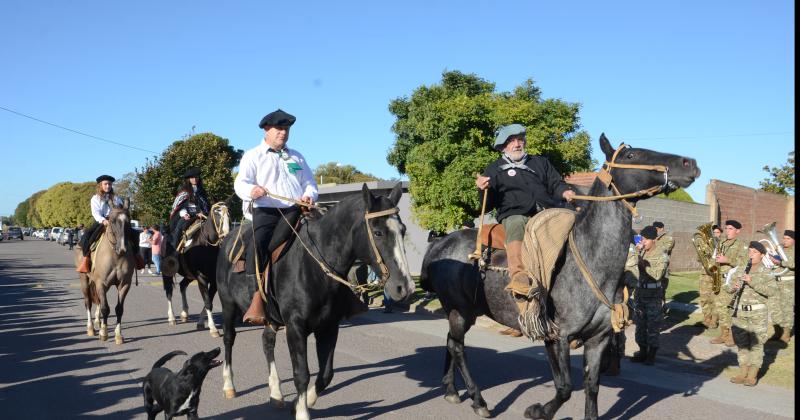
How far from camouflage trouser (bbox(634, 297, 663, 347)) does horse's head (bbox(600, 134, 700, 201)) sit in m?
4.70

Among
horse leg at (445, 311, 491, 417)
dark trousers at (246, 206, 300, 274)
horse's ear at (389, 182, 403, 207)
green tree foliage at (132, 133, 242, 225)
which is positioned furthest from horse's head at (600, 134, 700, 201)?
green tree foliage at (132, 133, 242, 225)

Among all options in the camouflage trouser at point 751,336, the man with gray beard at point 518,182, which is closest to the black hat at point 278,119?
the man with gray beard at point 518,182

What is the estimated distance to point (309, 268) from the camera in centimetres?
585

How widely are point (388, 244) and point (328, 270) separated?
2.69ft

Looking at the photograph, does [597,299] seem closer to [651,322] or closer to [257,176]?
[257,176]

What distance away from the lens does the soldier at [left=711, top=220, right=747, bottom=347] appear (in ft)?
35.5

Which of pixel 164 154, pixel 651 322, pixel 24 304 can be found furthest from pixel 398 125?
pixel 651 322

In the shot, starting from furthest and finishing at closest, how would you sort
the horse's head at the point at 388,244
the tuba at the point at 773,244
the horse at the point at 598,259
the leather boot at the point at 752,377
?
1. the tuba at the point at 773,244
2. the leather boot at the point at 752,377
3. the horse at the point at 598,259
4. the horse's head at the point at 388,244

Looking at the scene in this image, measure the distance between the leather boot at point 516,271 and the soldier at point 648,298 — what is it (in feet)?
14.5

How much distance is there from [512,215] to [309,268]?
2.18 metres

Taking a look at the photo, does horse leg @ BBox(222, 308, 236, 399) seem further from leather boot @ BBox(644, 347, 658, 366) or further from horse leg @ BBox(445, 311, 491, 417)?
leather boot @ BBox(644, 347, 658, 366)

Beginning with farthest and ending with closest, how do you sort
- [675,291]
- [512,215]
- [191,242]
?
[675,291] < [191,242] < [512,215]

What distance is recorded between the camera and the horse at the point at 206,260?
1112cm

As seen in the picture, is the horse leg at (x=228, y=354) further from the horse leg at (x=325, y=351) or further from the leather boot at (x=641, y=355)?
the leather boot at (x=641, y=355)
